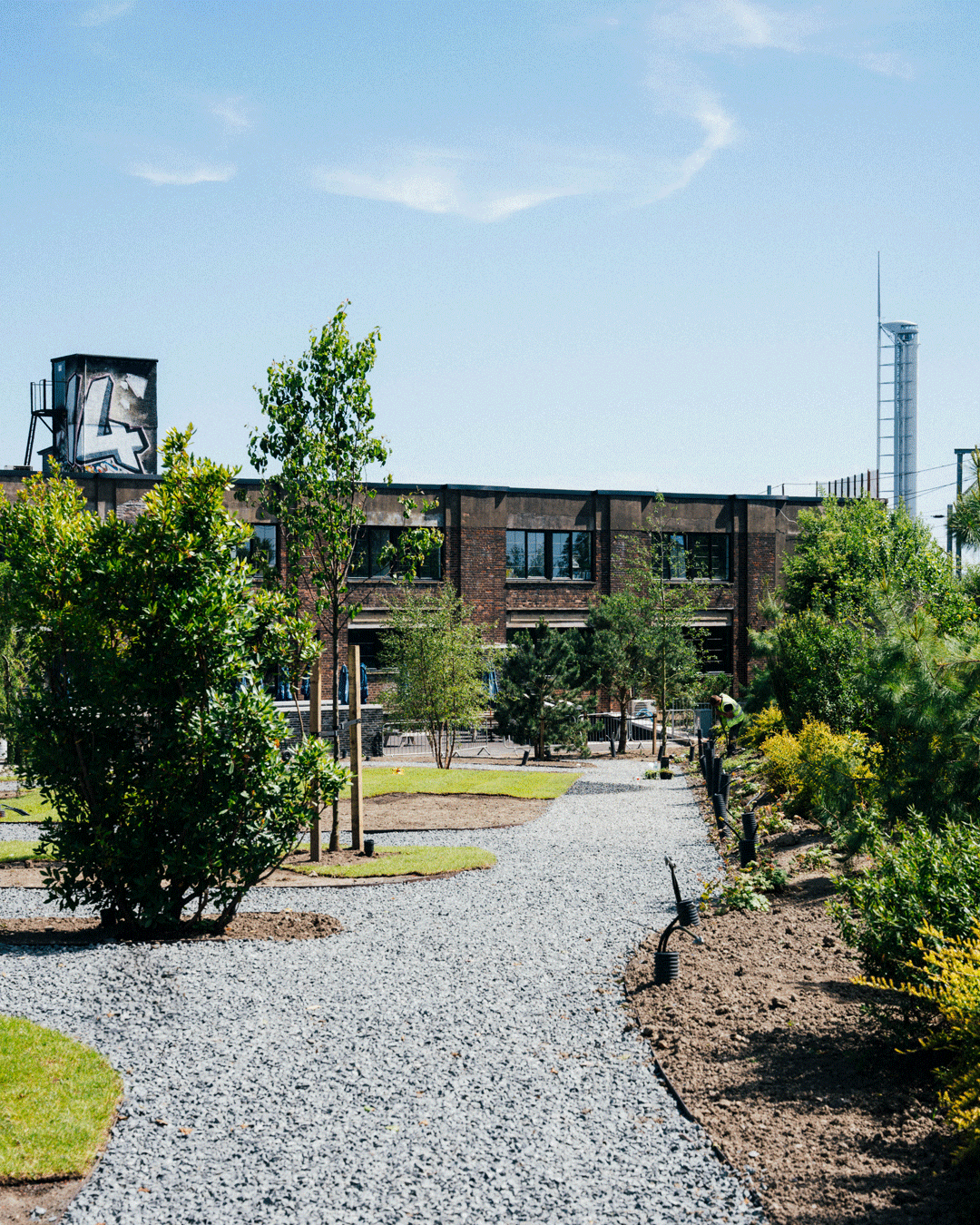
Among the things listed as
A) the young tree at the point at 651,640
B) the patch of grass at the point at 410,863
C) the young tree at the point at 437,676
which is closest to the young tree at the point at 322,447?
the patch of grass at the point at 410,863

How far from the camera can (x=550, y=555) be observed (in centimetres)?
4109

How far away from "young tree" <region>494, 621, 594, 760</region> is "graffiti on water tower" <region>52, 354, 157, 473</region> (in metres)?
22.7

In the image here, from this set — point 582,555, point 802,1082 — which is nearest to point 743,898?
point 802,1082

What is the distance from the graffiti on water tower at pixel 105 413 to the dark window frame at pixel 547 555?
53.9 feet

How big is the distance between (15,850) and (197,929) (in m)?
6.60

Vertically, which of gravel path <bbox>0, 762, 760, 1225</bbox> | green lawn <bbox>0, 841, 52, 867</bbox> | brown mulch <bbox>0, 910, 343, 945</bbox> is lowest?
green lawn <bbox>0, 841, 52, 867</bbox>

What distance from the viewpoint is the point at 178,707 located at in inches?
366

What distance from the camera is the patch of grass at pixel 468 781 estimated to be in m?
20.7

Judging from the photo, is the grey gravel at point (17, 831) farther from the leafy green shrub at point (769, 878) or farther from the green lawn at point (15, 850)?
the leafy green shrub at point (769, 878)

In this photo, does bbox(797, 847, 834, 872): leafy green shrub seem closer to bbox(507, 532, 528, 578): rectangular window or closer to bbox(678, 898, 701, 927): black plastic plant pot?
bbox(678, 898, 701, 927): black plastic plant pot

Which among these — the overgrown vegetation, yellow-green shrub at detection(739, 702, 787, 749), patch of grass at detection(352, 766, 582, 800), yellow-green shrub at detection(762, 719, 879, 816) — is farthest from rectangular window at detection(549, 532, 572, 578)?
the overgrown vegetation

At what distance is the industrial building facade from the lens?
125ft

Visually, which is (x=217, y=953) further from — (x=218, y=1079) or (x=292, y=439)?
(x=292, y=439)

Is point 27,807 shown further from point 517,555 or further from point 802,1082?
point 517,555
